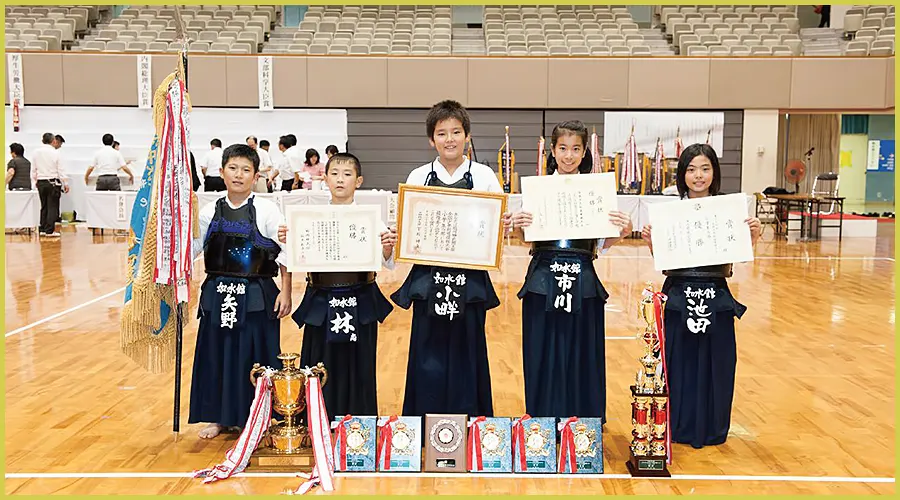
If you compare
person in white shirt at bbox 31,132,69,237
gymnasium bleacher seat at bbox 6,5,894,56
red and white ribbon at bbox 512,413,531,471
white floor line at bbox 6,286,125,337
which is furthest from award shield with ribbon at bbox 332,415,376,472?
gymnasium bleacher seat at bbox 6,5,894,56

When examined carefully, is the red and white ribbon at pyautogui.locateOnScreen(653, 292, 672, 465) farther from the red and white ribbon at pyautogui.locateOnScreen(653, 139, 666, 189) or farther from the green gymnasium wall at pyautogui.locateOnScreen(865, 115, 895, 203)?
the green gymnasium wall at pyautogui.locateOnScreen(865, 115, 895, 203)

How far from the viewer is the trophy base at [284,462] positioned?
3328mm

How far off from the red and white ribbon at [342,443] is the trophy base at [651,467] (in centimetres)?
113

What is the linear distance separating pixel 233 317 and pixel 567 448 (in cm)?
152

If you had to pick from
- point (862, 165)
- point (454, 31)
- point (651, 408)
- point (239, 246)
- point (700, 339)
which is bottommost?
point (651, 408)

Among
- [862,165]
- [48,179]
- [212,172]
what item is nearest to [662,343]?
[212,172]

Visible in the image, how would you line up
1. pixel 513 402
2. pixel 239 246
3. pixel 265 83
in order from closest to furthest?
pixel 239 246
pixel 513 402
pixel 265 83

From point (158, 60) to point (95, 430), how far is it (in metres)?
13.9

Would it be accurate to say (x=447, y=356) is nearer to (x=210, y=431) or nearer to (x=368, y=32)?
(x=210, y=431)

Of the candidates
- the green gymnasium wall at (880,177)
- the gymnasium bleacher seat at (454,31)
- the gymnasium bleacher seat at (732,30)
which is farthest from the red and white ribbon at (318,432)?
the green gymnasium wall at (880,177)

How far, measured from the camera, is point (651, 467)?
3.30m

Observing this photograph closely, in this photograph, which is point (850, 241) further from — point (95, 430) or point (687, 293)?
point (95, 430)

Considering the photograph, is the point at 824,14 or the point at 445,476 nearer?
the point at 445,476

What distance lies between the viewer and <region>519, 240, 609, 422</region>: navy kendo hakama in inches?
143
